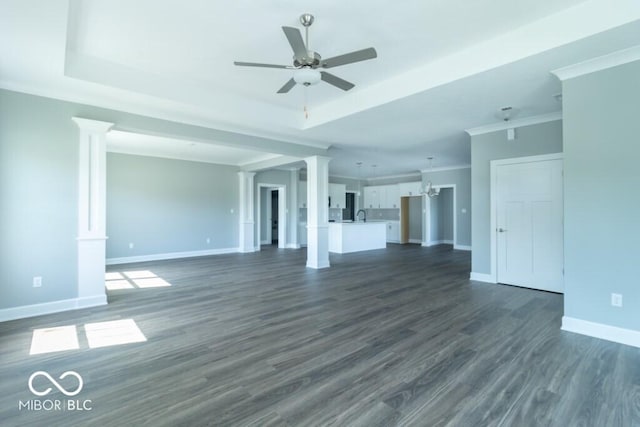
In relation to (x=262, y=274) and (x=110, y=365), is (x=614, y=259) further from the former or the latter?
(x=262, y=274)

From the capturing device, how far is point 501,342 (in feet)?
8.98

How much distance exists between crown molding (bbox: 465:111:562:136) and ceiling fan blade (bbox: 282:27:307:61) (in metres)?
3.75

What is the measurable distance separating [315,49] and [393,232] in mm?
9409

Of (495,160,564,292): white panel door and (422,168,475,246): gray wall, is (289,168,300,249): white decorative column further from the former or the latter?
(495,160,564,292): white panel door

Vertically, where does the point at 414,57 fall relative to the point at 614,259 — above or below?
above


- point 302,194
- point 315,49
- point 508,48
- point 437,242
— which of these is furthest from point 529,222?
point 302,194

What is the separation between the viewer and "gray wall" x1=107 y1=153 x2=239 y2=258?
712 cm

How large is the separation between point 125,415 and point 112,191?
6.69 metres

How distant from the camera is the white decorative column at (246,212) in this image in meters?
9.09

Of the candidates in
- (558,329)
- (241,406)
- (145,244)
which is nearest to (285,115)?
(241,406)

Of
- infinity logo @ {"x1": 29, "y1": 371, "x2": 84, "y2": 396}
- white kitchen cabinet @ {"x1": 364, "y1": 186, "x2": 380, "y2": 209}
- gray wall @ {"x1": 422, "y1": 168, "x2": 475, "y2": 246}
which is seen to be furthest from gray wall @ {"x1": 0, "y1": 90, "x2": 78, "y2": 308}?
white kitchen cabinet @ {"x1": 364, "y1": 186, "x2": 380, "y2": 209}

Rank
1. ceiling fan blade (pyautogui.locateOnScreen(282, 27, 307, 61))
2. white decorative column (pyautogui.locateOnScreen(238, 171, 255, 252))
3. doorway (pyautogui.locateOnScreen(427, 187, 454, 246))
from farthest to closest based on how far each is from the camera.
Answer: doorway (pyautogui.locateOnScreen(427, 187, 454, 246)) → white decorative column (pyautogui.locateOnScreen(238, 171, 255, 252)) → ceiling fan blade (pyautogui.locateOnScreen(282, 27, 307, 61))

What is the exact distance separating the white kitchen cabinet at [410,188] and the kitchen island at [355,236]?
205 cm

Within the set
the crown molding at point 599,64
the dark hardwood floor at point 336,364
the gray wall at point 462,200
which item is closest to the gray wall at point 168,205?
the dark hardwood floor at point 336,364
